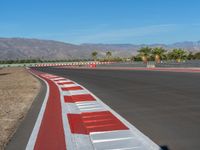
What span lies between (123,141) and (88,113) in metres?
4.32

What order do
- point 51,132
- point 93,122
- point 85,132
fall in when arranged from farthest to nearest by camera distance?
point 93,122
point 51,132
point 85,132

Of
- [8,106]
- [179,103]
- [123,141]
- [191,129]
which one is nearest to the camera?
[123,141]

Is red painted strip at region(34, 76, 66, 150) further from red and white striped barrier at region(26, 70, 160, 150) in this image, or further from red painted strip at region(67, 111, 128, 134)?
red painted strip at region(67, 111, 128, 134)

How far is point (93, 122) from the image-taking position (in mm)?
9961

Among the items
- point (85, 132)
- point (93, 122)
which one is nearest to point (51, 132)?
point (85, 132)

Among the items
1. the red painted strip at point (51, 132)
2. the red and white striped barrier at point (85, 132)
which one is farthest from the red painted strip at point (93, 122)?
the red painted strip at point (51, 132)

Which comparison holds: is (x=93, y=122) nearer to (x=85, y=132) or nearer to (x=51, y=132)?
(x=85, y=132)

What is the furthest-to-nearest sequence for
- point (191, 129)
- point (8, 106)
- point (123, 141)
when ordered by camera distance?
1. point (8, 106)
2. point (191, 129)
3. point (123, 141)

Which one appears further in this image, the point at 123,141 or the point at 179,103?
the point at 179,103

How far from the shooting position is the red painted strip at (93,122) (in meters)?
8.92

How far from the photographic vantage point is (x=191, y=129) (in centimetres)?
845

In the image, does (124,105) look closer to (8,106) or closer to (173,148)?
(8,106)

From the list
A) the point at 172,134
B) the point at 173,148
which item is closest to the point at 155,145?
the point at 173,148

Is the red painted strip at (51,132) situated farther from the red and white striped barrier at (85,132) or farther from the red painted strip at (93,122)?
the red painted strip at (93,122)
